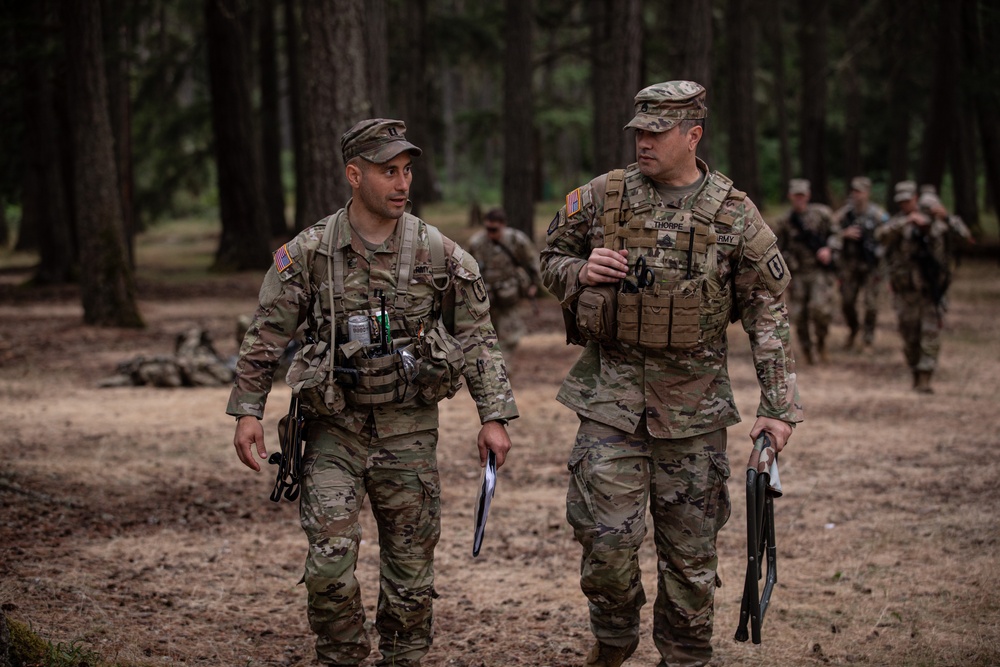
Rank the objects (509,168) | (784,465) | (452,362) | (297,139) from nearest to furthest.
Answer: (452,362) < (784,465) < (509,168) < (297,139)

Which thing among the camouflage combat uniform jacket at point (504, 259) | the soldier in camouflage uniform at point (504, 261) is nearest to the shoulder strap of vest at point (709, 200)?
the soldier in camouflage uniform at point (504, 261)

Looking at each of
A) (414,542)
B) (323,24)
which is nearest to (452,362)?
(414,542)

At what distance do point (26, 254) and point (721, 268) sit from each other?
33.1m

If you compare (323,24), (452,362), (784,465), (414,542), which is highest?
(323,24)

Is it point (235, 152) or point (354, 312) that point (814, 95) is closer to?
point (235, 152)

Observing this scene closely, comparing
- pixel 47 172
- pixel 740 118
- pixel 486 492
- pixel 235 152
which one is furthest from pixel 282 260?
pixel 740 118

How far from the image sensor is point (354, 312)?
480 cm

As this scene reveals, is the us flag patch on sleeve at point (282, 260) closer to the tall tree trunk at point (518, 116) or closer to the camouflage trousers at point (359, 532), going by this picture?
the camouflage trousers at point (359, 532)

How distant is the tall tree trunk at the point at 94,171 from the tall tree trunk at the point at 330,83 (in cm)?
644

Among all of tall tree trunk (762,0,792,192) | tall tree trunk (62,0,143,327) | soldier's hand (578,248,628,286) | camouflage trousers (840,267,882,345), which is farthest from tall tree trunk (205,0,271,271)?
soldier's hand (578,248,628,286)

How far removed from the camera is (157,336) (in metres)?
17.6

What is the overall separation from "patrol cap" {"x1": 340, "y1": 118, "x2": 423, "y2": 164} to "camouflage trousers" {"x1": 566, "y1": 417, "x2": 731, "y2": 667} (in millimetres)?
1391

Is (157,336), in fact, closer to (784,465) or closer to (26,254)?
(784,465)

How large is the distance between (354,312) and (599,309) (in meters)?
1.00
